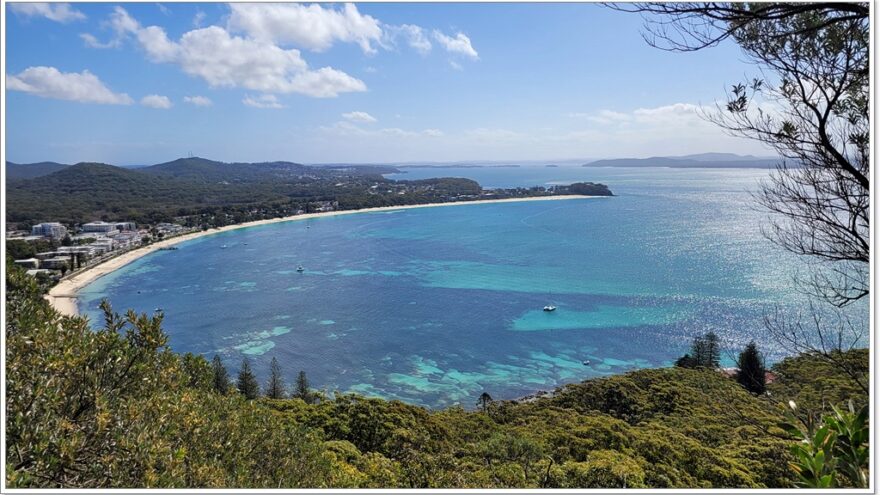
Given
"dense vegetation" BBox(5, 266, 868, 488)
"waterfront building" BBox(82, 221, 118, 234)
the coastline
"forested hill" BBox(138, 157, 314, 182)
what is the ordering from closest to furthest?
1. "dense vegetation" BBox(5, 266, 868, 488)
2. the coastline
3. "waterfront building" BBox(82, 221, 118, 234)
4. "forested hill" BBox(138, 157, 314, 182)

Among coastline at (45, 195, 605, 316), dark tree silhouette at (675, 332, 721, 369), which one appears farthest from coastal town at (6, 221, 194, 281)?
dark tree silhouette at (675, 332, 721, 369)

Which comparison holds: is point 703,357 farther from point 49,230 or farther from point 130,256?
point 49,230

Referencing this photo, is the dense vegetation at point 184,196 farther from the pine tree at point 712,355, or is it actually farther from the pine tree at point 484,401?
the pine tree at point 712,355

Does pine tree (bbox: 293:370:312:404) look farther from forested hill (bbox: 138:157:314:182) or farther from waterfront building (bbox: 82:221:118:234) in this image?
forested hill (bbox: 138:157:314:182)

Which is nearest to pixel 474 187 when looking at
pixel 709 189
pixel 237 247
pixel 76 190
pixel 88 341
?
pixel 709 189

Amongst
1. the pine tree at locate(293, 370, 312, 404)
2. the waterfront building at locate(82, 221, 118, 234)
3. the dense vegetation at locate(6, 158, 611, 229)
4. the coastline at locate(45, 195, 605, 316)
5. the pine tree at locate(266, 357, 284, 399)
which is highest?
the dense vegetation at locate(6, 158, 611, 229)

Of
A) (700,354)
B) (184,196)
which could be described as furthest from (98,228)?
(700,354)
